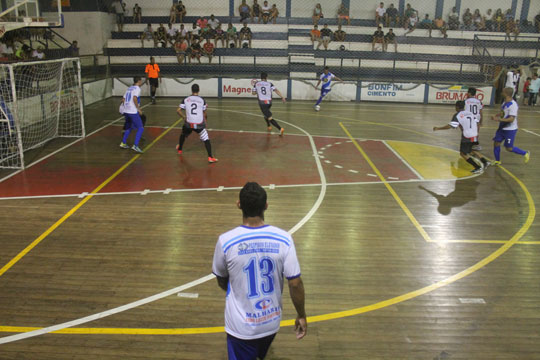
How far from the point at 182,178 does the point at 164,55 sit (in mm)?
18771

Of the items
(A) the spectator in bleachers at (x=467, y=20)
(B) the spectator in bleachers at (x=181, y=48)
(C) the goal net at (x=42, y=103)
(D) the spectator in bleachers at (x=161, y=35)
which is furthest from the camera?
(A) the spectator in bleachers at (x=467, y=20)

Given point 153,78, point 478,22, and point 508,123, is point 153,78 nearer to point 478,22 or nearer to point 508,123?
point 508,123

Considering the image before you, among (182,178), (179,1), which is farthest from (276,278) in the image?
(179,1)

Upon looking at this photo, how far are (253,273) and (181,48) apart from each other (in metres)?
25.9

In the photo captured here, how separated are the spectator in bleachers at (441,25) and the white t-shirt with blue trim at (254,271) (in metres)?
30.6

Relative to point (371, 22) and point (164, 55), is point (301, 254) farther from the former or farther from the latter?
point (371, 22)

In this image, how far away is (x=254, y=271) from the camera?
3.45 metres

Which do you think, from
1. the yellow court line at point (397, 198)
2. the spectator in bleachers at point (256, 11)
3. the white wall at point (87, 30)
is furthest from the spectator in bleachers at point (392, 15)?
the white wall at point (87, 30)

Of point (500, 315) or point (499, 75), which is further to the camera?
point (499, 75)

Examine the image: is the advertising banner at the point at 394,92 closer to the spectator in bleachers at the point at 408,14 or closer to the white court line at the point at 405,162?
the spectator in bleachers at the point at 408,14

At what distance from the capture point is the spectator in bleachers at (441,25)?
3010 cm

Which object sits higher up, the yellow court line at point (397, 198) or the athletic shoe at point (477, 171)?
the athletic shoe at point (477, 171)

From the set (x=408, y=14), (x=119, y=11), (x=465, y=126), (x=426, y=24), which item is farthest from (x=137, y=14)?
(x=465, y=126)

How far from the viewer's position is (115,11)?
30391 mm
